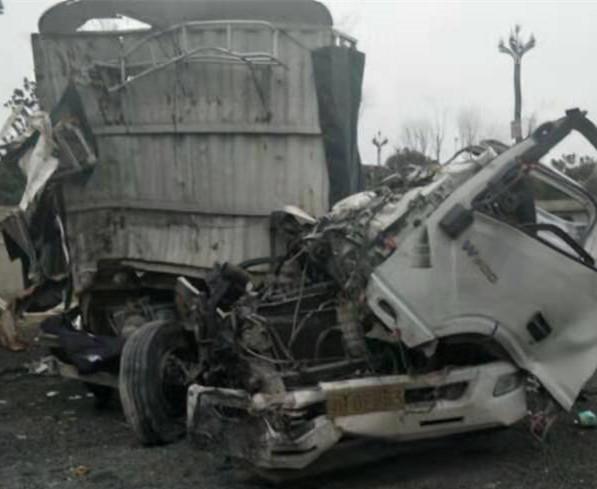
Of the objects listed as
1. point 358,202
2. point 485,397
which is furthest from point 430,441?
point 358,202

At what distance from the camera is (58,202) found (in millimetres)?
8391

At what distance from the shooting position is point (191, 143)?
8.05 metres

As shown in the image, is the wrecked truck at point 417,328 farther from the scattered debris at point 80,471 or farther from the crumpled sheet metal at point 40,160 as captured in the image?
the crumpled sheet metal at point 40,160

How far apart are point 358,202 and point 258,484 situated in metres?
1.96

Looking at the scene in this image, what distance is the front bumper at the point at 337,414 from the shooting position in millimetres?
4789

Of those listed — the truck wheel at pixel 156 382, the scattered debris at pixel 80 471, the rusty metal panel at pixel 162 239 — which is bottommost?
the scattered debris at pixel 80 471

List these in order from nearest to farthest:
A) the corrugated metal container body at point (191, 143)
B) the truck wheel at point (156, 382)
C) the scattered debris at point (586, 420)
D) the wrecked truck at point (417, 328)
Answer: the wrecked truck at point (417, 328) → the truck wheel at point (156, 382) → the scattered debris at point (586, 420) → the corrugated metal container body at point (191, 143)

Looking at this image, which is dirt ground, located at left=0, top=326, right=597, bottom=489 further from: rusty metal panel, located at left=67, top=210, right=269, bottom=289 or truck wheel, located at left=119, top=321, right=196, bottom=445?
rusty metal panel, located at left=67, top=210, right=269, bottom=289

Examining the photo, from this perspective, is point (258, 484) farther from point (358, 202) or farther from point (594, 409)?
point (594, 409)

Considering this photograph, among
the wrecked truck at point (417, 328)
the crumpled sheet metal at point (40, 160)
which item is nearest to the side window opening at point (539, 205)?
the wrecked truck at point (417, 328)

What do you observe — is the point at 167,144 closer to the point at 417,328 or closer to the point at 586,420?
the point at 417,328

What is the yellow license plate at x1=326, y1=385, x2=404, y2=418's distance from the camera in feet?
16.0

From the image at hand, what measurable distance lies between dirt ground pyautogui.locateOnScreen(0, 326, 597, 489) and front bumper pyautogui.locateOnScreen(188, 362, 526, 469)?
284 millimetres

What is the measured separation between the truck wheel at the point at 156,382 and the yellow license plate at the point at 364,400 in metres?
1.61
